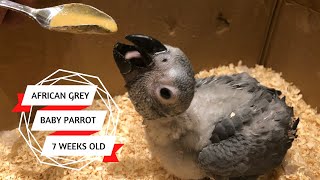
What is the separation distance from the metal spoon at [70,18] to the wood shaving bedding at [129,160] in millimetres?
389

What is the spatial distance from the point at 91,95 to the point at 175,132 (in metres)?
0.20

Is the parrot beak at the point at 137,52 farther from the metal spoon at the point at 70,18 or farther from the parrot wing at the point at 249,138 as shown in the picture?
the parrot wing at the point at 249,138

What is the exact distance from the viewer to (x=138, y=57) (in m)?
0.84

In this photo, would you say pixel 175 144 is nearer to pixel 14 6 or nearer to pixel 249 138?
pixel 249 138

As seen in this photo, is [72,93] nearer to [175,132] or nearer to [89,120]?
[89,120]

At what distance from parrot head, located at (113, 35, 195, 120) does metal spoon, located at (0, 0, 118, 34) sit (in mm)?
55

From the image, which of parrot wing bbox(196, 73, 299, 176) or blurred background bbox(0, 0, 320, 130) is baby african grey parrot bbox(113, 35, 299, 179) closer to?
parrot wing bbox(196, 73, 299, 176)

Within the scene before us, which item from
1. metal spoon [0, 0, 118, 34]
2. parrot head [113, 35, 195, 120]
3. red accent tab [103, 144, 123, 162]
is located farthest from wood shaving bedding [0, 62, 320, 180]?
metal spoon [0, 0, 118, 34]

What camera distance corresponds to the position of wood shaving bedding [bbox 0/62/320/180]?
107cm

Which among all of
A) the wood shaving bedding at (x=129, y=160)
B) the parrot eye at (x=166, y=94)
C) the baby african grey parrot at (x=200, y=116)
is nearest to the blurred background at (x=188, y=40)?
the wood shaving bedding at (x=129, y=160)

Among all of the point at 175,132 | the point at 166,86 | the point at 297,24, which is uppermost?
the point at 297,24

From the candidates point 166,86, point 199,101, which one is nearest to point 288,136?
point 199,101

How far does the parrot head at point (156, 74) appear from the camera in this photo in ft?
2.67

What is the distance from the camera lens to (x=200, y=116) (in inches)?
38.2
